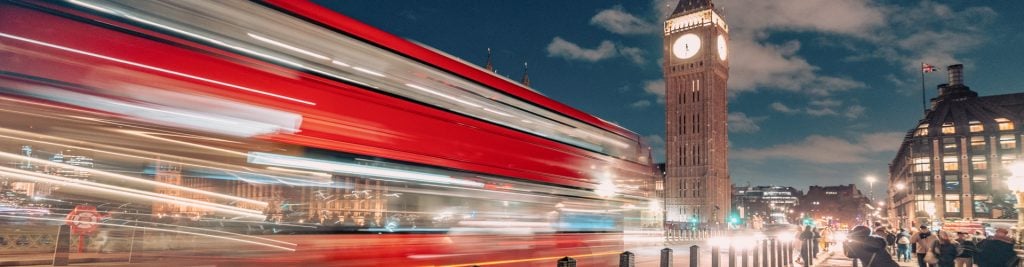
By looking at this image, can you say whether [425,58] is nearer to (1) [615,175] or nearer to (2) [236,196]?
(2) [236,196]

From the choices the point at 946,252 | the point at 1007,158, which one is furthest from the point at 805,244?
the point at 1007,158

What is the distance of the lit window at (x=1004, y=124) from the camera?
242 ft

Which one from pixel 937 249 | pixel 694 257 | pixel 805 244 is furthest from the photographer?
pixel 805 244

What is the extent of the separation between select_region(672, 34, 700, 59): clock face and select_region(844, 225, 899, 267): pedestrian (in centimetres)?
9275

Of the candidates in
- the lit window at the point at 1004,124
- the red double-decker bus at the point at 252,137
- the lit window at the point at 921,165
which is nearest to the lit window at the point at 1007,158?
the lit window at the point at 1004,124

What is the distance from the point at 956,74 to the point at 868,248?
4177 inches

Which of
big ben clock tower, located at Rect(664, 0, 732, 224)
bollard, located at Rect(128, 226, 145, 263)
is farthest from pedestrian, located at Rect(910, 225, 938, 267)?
big ben clock tower, located at Rect(664, 0, 732, 224)

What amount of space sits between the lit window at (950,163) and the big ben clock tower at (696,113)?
28.5m

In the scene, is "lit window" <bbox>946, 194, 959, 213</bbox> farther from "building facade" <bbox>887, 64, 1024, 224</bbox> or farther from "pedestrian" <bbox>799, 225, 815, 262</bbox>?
"pedestrian" <bbox>799, 225, 815, 262</bbox>

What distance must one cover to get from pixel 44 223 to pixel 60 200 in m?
0.28

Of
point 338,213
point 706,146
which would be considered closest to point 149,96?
point 338,213

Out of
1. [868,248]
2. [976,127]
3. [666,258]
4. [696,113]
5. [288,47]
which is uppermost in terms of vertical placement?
[696,113]

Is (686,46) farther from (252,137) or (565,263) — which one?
(252,137)

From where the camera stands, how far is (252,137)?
497 cm
